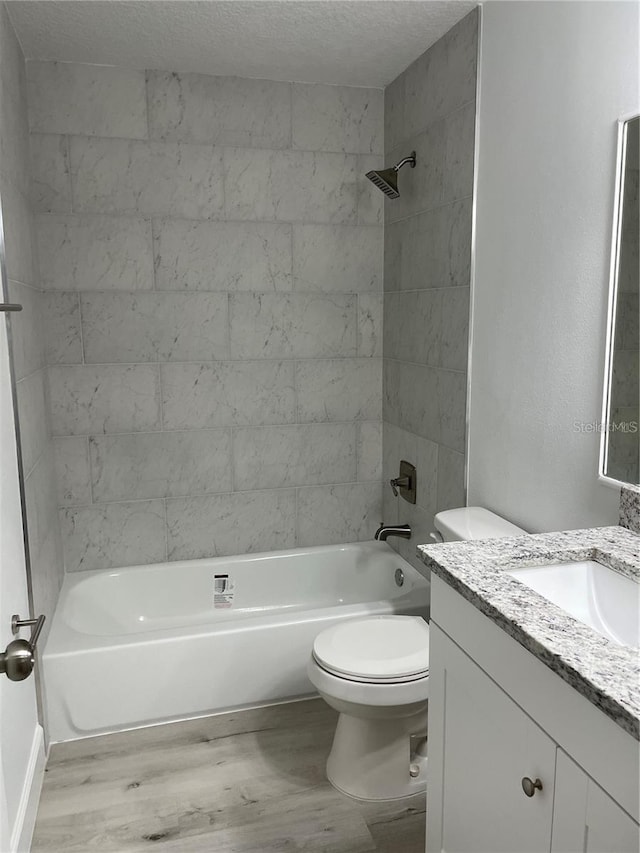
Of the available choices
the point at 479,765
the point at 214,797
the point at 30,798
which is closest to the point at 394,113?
the point at 479,765

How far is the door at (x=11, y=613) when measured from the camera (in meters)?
1.67

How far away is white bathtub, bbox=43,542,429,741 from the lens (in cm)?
247

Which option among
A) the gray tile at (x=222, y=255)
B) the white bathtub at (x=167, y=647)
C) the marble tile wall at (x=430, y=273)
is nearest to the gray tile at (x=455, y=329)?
the marble tile wall at (x=430, y=273)

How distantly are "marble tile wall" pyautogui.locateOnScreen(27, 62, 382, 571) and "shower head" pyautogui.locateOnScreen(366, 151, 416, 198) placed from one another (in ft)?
1.22

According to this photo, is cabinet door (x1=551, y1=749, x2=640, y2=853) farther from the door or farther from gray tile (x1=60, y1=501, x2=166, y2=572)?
gray tile (x1=60, y1=501, x2=166, y2=572)

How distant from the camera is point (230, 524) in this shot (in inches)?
127

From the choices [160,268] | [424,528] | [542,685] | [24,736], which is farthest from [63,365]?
[542,685]

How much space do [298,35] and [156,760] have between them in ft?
8.59

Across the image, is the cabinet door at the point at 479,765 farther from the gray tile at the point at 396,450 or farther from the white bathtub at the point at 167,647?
the gray tile at the point at 396,450

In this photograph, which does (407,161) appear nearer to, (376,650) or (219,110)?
(219,110)

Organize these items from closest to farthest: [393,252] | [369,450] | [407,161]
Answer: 1. [407,161]
2. [393,252]
3. [369,450]

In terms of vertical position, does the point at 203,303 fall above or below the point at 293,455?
above

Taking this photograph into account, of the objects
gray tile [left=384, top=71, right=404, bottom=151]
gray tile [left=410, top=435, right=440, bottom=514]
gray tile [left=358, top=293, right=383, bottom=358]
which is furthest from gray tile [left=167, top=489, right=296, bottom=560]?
gray tile [left=384, top=71, right=404, bottom=151]

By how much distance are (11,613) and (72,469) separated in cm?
134
